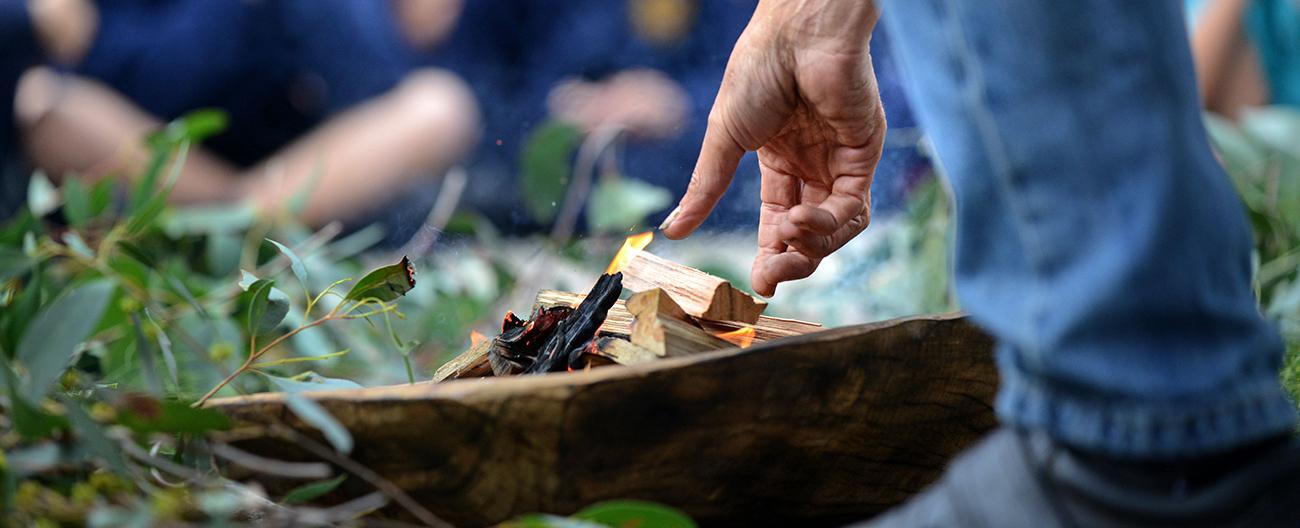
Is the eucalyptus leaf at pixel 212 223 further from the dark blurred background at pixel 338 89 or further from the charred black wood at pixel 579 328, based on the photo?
the charred black wood at pixel 579 328

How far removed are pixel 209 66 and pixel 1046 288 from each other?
2250 mm

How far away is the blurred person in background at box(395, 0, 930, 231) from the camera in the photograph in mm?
2152

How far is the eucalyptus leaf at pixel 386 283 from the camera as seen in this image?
79 cm

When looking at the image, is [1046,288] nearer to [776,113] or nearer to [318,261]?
[776,113]

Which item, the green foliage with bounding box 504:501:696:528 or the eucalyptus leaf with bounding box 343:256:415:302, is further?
the eucalyptus leaf with bounding box 343:256:415:302

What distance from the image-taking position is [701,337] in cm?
80

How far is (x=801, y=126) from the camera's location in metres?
1.02

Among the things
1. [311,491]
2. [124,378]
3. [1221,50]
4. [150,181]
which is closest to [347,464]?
[311,491]

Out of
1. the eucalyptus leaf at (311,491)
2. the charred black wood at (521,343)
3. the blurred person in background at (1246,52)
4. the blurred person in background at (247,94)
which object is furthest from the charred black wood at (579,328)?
the blurred person in background at (1246,52)

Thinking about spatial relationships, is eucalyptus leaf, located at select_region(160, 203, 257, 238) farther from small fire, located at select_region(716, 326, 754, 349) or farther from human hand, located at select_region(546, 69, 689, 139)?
small fire, located at select_region(716, 326, 754, 349)

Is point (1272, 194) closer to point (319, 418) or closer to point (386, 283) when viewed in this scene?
point (386, 283)

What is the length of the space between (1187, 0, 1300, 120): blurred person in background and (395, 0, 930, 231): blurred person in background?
62 cm

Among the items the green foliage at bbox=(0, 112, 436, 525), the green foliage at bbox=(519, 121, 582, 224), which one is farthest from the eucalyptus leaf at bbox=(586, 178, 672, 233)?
the green foliage at bbox=(0, 112, 436, 525)

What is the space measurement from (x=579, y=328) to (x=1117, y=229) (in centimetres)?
40
